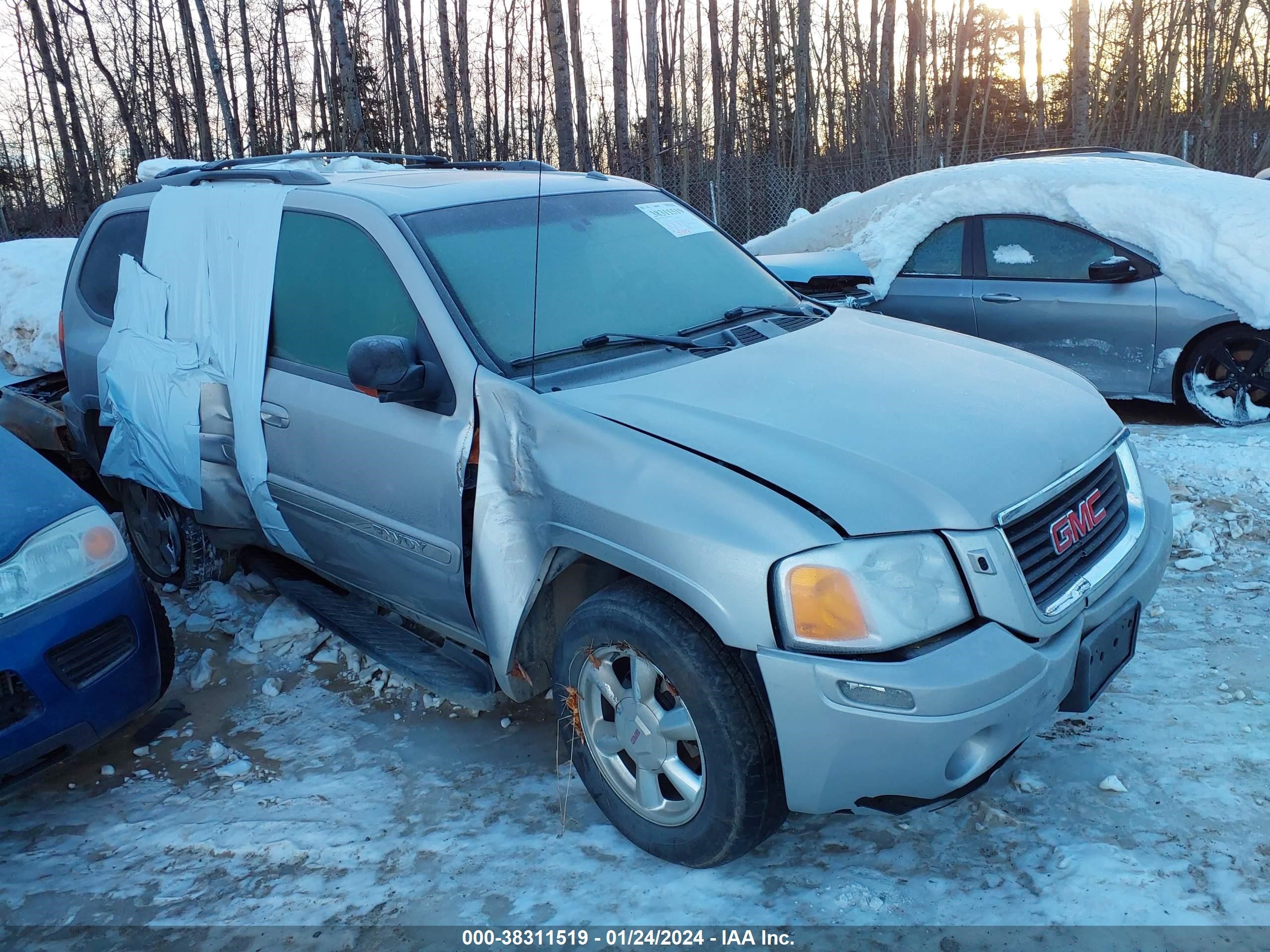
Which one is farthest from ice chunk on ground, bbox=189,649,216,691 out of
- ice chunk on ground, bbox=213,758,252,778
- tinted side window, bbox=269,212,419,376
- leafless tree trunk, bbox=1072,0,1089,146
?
leafless tree trunk, bbox=1072,0,1089,146

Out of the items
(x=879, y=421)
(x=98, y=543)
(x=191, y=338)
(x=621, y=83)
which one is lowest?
(x=98, y=543)

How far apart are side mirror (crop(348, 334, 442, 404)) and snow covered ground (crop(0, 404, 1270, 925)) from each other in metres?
1.22

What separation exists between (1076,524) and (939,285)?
14.8 ft

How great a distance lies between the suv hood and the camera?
7.61ft

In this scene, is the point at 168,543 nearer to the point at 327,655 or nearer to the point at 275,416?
the point at 327,655

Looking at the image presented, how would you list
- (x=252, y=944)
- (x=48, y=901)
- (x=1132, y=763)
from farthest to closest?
1. (x=1132, y=763)
2. (x=48, y=901)
3. (x=252, y=944)

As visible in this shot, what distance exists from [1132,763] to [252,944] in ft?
8.43

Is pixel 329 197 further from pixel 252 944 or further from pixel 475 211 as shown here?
pixel 252 944

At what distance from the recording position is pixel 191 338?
4059mm

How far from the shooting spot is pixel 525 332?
10.0 ft

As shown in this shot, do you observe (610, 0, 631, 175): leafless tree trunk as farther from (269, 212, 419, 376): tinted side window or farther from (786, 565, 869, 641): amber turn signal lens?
(786, 565, 869, 641): amber turn signal lens

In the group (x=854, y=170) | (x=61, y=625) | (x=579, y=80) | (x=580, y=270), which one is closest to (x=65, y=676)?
(x=61, y=625)

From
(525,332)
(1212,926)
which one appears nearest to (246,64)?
(525,332)

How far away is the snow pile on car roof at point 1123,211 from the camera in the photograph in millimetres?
5832
